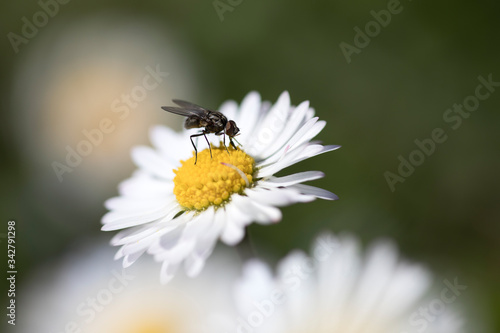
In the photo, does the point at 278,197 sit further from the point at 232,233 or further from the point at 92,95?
the point at 92,95

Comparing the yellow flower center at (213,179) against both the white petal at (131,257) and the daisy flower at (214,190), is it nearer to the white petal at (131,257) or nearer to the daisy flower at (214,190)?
the daisy flower at (214,190)

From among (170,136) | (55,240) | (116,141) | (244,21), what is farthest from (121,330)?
(244,21)

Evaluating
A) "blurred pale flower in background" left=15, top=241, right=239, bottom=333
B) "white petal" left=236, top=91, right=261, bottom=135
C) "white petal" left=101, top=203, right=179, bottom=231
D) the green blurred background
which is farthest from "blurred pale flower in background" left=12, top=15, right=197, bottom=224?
"white petal" left=101, top=203, right=179, bottom=231

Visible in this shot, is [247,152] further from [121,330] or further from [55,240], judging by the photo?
[55,240]

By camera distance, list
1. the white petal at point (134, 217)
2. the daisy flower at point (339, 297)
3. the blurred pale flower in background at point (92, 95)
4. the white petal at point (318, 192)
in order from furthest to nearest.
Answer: the blurred pale flower in background at point (92, 95) < the white petal at point (134, 217) < the white petal at point (318, 192) < the daisy flower at point (339, 297)

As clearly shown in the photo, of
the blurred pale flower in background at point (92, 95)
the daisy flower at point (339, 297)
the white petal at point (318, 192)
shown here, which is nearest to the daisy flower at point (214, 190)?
the white petal at point (318, 192)

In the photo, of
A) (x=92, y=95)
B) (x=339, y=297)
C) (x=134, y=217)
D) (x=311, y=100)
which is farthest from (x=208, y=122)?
(x=92, y=95)

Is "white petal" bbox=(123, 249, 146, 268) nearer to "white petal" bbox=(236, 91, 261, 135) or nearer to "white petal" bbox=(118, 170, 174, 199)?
"white petal" bbox=(118, 170, 174, 199)
